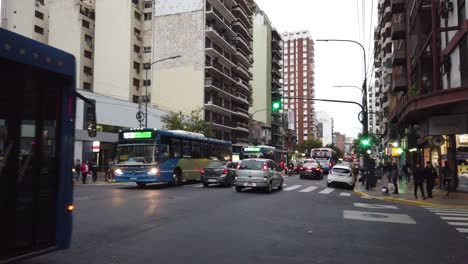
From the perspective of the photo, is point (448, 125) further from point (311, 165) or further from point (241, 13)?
point (241, 13)

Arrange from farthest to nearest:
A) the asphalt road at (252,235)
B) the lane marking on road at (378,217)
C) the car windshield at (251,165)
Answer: the car windshield at (251,165) → the lane marking on road at (378,217) → the asphalt road at (252,235)

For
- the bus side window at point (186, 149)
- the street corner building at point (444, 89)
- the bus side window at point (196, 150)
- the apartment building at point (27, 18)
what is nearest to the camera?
the street corner building at point (444, 89)

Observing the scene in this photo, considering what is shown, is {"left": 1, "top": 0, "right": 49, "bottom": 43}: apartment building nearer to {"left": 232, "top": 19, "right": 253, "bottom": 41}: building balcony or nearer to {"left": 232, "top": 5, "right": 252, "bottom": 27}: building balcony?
{"left": 232, "top": 19, "right": 253, "bottom": 41}: building balcony

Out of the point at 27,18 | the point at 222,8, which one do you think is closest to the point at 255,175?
the point at 222,8

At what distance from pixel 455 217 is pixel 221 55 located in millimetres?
57684

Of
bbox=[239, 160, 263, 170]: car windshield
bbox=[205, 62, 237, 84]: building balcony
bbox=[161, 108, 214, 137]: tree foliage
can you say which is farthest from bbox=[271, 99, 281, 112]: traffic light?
bbox=[205, 62, 237, 84]: building balcony

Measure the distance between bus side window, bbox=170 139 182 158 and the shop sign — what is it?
545 inches

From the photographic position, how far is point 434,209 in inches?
671

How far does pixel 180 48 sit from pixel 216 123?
12.7 meters

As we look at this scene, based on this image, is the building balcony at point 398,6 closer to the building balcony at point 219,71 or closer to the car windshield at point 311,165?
the car windshield at point 311,165

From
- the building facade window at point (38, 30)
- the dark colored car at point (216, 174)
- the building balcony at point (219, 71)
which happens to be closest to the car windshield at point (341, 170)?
the dark colored car at point (216, 174)

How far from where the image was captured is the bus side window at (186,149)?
1030 inches

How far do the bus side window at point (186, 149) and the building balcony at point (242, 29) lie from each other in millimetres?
54125

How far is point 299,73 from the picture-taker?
530 ft
